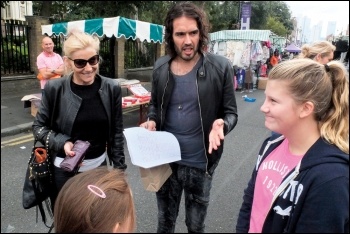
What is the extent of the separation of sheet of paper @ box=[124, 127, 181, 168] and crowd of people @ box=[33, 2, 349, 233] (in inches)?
3.8

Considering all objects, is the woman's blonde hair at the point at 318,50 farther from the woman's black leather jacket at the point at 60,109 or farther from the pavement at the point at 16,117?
the pavement at the point at 16,117

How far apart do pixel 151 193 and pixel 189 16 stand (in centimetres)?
211

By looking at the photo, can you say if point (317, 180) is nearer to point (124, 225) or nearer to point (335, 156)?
point (335, 156)

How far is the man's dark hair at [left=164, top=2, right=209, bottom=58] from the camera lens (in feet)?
5.62

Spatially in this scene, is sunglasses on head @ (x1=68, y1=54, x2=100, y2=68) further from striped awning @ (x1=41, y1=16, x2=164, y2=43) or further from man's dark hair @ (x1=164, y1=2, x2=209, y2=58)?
striped awning @ (x1=41, y1=16, x2=164, y2=43)

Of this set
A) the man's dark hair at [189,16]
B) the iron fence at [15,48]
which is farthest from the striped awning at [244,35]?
the man's dark hair at [189,16]

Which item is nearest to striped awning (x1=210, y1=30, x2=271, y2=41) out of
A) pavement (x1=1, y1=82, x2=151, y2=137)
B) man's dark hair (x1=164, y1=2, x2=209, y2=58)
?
pavement (x1=1, y1=82, x2=151, y2=137)

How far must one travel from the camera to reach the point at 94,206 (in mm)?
828

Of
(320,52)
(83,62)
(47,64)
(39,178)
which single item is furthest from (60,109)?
(47,64)

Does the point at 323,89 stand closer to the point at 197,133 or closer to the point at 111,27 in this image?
the point at 197,133

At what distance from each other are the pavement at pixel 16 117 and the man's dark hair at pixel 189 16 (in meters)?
4.38

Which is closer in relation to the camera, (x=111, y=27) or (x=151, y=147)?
(x=151, y=147)

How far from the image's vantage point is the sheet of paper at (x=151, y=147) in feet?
5.35

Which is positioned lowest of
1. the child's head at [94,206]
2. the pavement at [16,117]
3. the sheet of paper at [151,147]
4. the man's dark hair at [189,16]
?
the pavement at [16,117]
